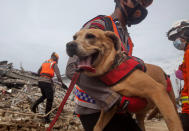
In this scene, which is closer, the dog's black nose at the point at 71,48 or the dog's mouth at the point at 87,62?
the dog's mouth at the point at 87,62

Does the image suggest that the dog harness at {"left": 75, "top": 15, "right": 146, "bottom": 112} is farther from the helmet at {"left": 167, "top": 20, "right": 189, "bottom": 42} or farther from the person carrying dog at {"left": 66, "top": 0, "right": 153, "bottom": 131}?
the helmet at {"left": 167, "top": 20, "right": 189, "bottom": 42}

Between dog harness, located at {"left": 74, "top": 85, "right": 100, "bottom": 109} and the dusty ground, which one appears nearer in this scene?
dog harness, located at {"left": 74, "top": 85, "right": 100, "bottom": 109}

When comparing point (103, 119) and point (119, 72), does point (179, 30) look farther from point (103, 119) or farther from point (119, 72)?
point (103, 119)

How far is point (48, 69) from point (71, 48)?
5.50 metres

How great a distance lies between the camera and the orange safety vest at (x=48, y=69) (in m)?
6.80

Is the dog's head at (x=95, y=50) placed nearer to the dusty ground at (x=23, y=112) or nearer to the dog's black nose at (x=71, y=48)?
the dog's black nose at (x=71, y=48)

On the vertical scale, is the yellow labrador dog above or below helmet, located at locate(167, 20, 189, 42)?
below

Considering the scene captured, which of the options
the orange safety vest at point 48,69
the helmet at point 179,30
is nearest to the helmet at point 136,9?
the helmet at point 179,30

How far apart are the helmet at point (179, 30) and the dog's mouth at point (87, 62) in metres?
2.15

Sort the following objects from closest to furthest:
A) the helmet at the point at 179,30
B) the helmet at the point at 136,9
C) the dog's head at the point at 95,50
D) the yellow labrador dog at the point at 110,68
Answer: the yellow labrador dog at the point at 110,68, the dog's head at the point at 95,50, the helmet at the point at 136,9, the helmet at the point at 179,30

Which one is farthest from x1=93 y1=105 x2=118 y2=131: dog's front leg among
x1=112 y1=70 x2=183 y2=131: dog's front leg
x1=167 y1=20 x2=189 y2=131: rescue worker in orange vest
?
x1=167 y1=20 x2=189 y2=131: rescue worker in orange vest

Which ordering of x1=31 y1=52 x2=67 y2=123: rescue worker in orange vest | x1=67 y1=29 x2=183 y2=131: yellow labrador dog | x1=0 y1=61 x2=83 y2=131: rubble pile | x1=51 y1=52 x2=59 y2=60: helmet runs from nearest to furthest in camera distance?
1. x1=67 y1=29 x2=183 y2=131: yellow labrador dog
2. x1=0 y1=61 x2=83 y2=131: rubble pile
3. x1=31 y1=52 x2=67 y2=123: rescue worker in orange vest
4. x1=51 y1=52 x2=59 y2=60: helmet

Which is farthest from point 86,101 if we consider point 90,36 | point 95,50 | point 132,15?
point 132,15

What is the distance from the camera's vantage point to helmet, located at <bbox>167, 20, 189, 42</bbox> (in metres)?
3.04
